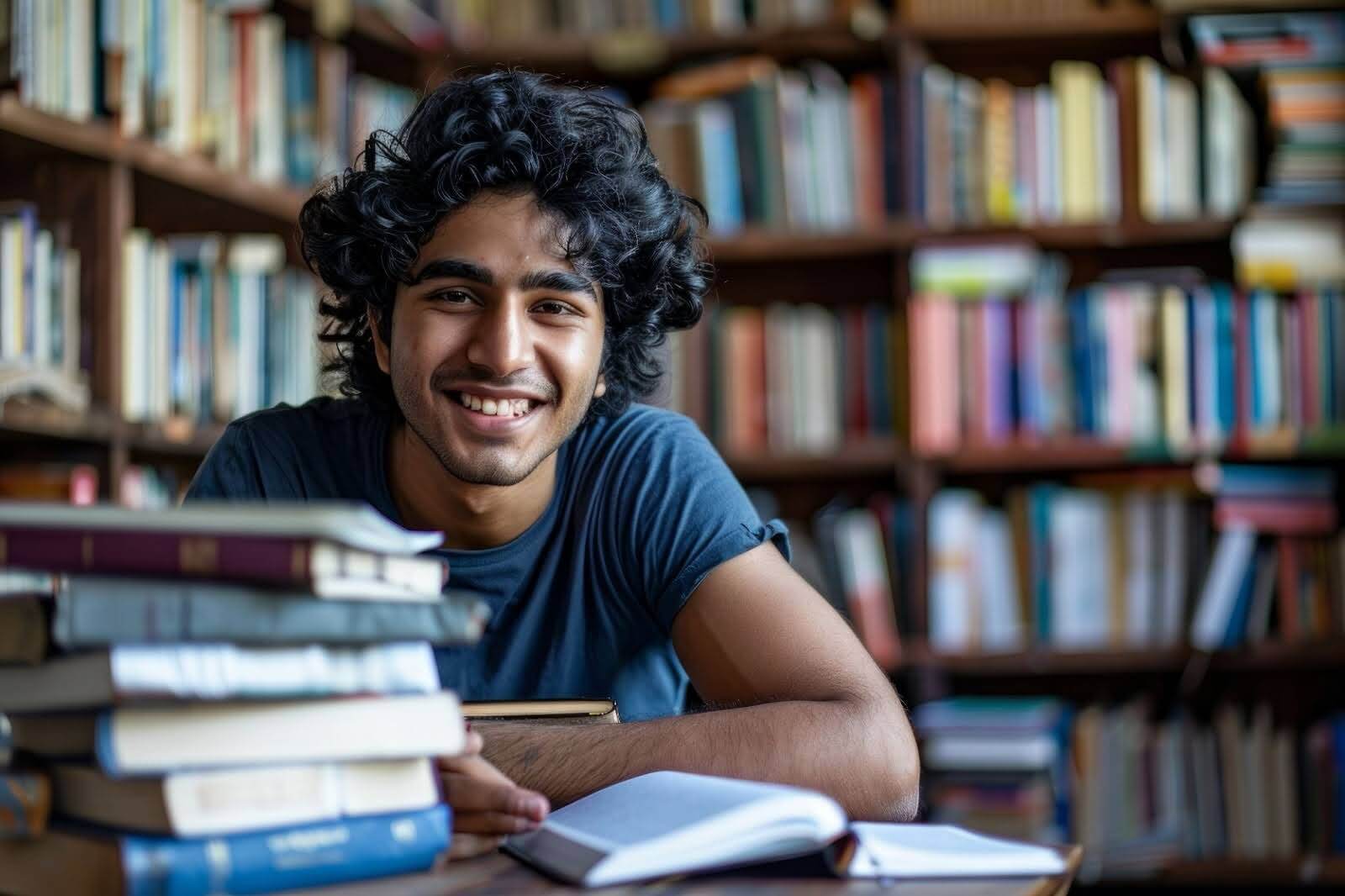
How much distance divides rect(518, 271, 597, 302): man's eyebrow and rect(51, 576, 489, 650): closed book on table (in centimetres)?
75

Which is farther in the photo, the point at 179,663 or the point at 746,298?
the point at 746,298

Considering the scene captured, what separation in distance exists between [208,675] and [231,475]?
861 mm

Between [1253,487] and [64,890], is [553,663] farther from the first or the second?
[1253,487]

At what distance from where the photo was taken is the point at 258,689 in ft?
2.48

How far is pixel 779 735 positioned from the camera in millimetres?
1146

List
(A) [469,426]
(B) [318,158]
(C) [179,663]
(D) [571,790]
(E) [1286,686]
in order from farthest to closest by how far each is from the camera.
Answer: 1. (E) [1286,686]
2. (B) [318,158]
3. (A) [469,426]
4. (D) [571,790]
5. (C) [179,663]

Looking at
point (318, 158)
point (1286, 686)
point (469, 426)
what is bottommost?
point (1286, 686)

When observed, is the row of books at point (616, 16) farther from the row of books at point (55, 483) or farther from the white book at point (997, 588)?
the row of books at point (55, 483)

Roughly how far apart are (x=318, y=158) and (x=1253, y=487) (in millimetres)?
1780

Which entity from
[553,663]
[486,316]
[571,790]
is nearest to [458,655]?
[553,663]

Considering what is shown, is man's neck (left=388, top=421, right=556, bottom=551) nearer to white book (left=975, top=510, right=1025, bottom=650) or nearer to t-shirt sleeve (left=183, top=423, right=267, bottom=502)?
t-shirt sleeve (left=183, top=423, right=267, bottom=502)

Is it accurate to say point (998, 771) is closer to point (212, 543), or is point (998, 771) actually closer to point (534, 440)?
point (534, 440)

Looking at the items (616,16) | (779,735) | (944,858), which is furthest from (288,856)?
(616,16)

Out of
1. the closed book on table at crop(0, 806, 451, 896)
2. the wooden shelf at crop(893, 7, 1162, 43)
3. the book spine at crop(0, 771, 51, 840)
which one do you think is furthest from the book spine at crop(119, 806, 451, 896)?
the wooden shelf at crop(893, 7, 1162, 43)
